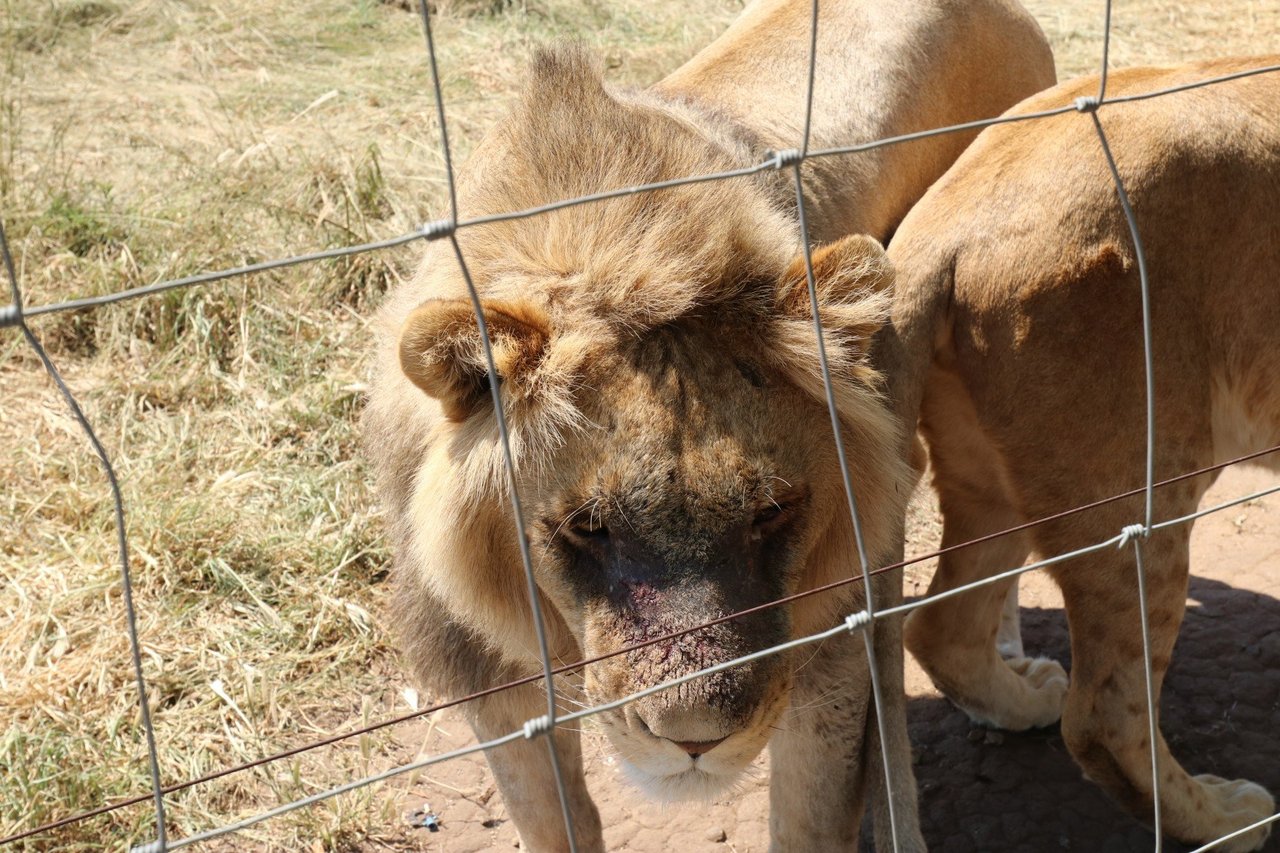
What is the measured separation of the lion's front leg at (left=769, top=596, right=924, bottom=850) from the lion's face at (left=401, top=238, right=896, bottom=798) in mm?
416

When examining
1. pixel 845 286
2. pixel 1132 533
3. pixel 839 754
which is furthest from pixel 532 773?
pixel 1132 533

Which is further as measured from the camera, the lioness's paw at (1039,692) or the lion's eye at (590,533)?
the lioness's paw at (1039,692)

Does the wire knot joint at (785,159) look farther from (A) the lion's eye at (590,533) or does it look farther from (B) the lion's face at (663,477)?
(A) the lion's eye at (590,533)

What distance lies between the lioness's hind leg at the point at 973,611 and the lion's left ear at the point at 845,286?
0.84m

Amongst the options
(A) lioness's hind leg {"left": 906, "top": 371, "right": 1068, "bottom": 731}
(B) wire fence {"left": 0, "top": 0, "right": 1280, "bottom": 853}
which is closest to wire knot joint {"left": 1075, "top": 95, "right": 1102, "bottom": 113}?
(B) wire fence {"left": 0, "top": 0, "right": 1280, "bottom": 853}

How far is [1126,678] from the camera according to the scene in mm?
3092

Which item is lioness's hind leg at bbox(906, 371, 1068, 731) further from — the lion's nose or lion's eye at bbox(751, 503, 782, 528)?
the lion's nose

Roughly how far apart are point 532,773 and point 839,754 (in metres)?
0.69

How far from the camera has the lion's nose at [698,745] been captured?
2199 millimetres

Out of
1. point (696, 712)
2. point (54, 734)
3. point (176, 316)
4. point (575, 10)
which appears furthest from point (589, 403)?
point (575, 10)

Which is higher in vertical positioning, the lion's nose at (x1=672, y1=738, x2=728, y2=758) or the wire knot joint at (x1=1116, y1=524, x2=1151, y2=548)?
the wire knot joint at (x1=1116, y1=524, x2=1151, y2=548)

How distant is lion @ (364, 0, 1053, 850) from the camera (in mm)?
2223

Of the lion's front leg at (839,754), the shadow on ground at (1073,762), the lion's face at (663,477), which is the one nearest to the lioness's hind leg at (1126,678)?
the shadow on ground at (1073,762)

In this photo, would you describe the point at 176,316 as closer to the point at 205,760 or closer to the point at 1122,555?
the point at 205,760
